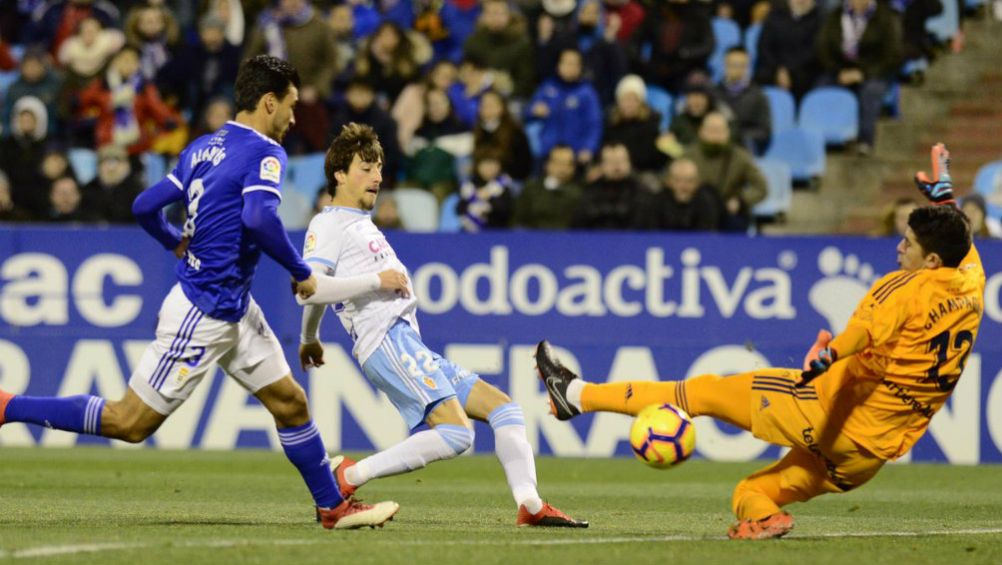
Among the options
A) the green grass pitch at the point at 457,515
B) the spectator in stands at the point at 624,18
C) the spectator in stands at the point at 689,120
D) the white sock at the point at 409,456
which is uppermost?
the spectator in stands at the point at 624,18

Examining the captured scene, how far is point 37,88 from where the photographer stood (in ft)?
57.8

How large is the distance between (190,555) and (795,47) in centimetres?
1154

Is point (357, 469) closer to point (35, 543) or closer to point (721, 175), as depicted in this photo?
point (35, 543)

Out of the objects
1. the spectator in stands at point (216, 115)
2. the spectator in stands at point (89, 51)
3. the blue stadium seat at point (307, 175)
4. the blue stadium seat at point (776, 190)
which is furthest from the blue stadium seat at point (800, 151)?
the spectator in stands at point (89, 51)

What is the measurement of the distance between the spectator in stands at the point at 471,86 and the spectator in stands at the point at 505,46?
0.28 ft

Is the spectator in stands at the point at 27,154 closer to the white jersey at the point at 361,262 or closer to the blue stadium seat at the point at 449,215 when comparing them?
the blue stadium seat at the point at 449,215

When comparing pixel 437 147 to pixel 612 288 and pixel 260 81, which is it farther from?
pixel 260 81

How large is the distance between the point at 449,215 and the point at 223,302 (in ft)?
27.2

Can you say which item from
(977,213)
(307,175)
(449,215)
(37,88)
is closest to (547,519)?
(977,213)

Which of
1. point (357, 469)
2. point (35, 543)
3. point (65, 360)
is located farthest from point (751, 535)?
point (65, 360)

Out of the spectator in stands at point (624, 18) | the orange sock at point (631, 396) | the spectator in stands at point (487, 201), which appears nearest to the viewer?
the orange sock at point (631, 396)

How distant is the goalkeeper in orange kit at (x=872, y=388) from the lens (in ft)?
23.7

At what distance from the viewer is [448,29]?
18.2 metres

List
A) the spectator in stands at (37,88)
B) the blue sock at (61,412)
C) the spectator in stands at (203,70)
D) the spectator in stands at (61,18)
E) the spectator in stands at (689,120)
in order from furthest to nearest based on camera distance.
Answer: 1. the spectator in stands at (61,18)
2. the spectator in stands at (37,88)
3. the spectator in stands at (203,70)
4. the spectator in stands at (689,120)
5. the blue sock at (61,412)
